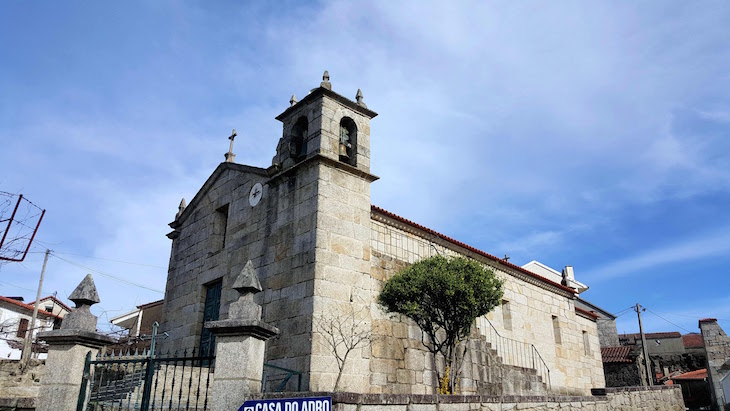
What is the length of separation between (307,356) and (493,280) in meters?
4.08

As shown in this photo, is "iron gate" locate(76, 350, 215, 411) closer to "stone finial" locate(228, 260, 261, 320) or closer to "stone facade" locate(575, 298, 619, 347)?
"stone finial" locate(228, 260, 261, 320)

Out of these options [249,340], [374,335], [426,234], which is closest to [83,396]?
[249,340]

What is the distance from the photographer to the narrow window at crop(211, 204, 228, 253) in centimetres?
1510

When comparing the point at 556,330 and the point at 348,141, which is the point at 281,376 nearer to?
the point at 348,141

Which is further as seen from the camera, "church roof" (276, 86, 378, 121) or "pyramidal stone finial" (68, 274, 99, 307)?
"church roof" (276, 86, 378, 121)

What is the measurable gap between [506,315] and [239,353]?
447 inches

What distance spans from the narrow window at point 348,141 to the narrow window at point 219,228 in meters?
4.59

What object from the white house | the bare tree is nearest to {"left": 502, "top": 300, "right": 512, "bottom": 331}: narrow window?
the bare tree

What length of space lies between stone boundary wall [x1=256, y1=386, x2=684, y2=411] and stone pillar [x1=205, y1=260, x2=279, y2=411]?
30cm

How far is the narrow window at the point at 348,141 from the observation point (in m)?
12.4

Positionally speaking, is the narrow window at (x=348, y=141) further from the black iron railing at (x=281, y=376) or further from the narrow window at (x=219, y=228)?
the black iron railing at (x=281, y=376)

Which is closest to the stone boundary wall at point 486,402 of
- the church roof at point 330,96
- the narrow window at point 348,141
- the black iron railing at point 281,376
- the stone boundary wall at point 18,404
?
the black iron railing at point 281,376

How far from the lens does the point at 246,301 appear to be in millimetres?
6629

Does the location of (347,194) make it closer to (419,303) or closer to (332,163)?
(332,163)
